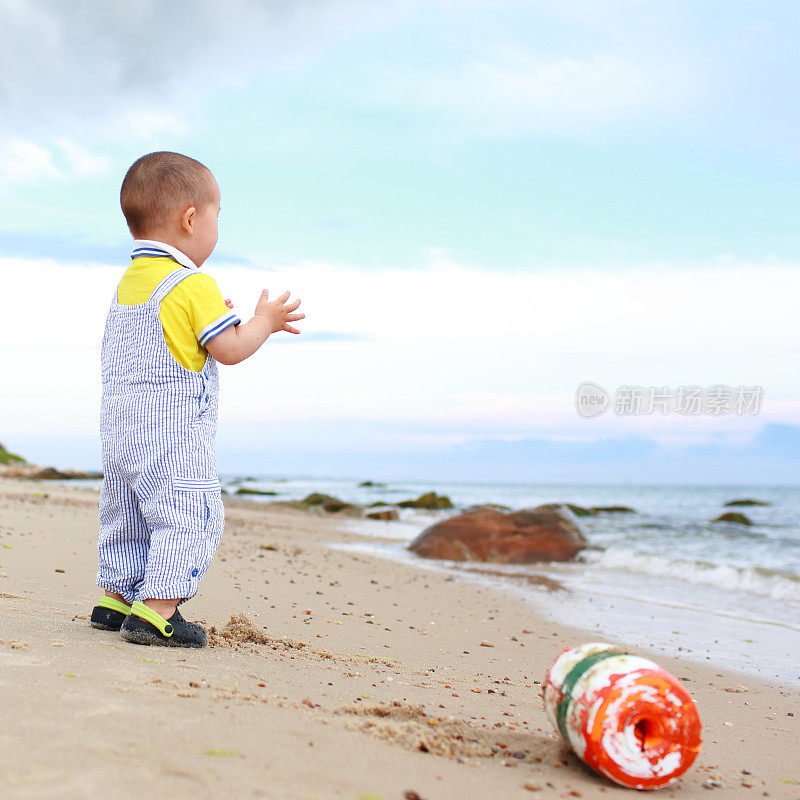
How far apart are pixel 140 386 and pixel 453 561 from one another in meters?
8.80

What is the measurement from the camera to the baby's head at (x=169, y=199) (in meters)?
3.54

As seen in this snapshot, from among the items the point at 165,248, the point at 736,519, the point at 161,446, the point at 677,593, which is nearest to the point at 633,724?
the point at 161,446

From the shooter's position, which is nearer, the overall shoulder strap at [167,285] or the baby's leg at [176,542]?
the baby's leg at [176,542]

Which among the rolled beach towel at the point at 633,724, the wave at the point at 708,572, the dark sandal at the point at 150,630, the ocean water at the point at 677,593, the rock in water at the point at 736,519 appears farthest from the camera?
the rock in water at the point at 736,519

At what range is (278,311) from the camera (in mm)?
3641

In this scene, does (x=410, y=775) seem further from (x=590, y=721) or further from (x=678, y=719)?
(x=678, y=719)

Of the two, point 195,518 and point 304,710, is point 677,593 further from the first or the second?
point 304,710

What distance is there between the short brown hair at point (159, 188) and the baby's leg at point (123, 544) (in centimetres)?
115

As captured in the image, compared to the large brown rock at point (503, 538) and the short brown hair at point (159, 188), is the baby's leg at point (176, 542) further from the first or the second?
the large brown rock at point (503, 538)

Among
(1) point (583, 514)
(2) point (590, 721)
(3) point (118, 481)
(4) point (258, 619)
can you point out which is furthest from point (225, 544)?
(1) point (583, 514)

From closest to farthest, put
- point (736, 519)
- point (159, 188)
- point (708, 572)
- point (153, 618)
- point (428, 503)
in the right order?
point (153, 618) → point (159, 188) → point (708, 572) → point (736, 519) → point (428, 503)

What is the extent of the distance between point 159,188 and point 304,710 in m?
2.25

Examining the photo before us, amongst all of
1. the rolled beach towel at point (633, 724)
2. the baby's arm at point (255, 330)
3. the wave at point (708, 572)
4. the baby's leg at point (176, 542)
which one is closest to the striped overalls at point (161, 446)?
the baby's leg at point (176, 542)

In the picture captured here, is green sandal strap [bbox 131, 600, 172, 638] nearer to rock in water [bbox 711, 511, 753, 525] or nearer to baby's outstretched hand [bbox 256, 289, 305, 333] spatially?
baby's outstretched hand [bbox 256, 289, 305, 333]
